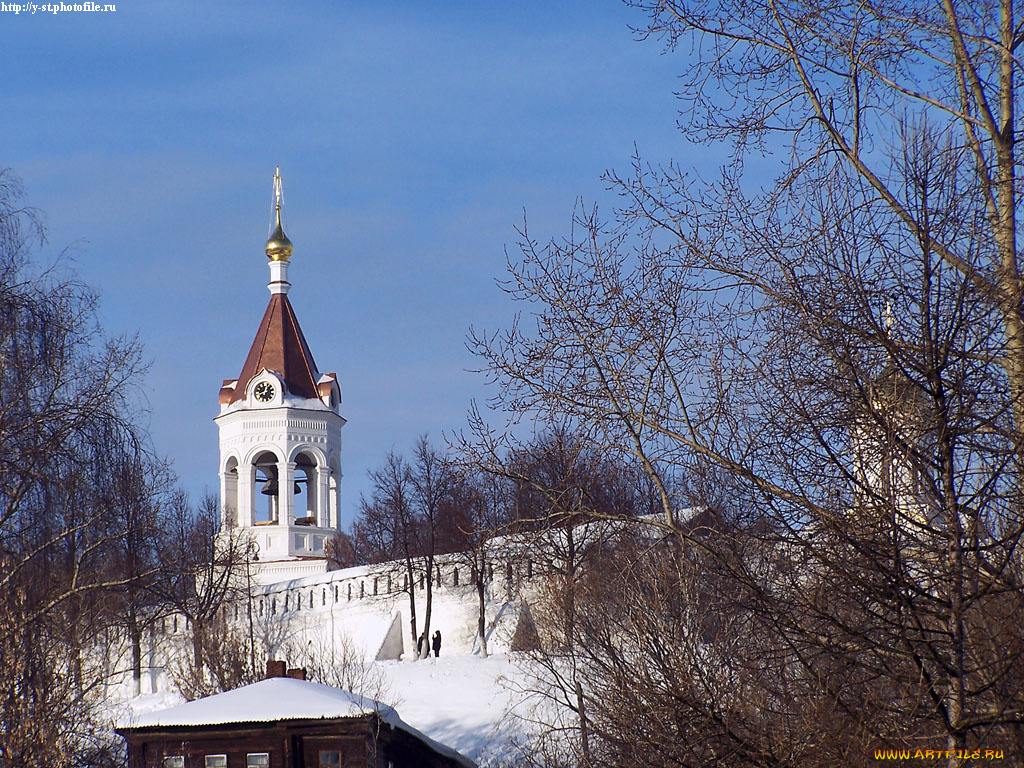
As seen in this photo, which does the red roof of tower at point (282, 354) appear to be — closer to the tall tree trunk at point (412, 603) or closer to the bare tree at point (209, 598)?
the bare tree at point (209, 598)

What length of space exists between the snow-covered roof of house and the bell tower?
25729mm

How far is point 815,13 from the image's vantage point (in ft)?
24.6

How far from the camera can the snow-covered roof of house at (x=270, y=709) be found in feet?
74.2

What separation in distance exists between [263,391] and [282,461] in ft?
9.68

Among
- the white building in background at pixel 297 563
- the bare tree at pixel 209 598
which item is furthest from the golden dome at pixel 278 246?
the bare tree at pixel 209 598

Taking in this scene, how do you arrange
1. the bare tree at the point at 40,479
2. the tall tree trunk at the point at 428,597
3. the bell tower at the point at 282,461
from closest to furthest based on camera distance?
the bare tree at the point at 40,479 → the tall tree trunk at the point at 428,597 → the bell tower at the point at 282,461

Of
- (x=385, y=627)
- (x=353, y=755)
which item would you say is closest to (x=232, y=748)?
(x=353, y=755)

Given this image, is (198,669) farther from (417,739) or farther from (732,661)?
(732,661)

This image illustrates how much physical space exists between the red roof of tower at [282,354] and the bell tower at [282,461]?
70 millimetres

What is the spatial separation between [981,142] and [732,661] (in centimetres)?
320

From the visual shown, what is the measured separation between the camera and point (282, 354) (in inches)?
2105

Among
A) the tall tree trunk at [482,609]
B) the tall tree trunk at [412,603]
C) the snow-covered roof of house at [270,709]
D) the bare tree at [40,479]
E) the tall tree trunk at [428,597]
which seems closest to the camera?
the bare tree at [40,479]

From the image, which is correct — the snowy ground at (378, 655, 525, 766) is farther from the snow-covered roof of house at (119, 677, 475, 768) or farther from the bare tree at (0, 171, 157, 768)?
the bare tree at (0, 171, 157, 768)

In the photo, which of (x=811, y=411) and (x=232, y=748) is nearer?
(x=811, y=411)
